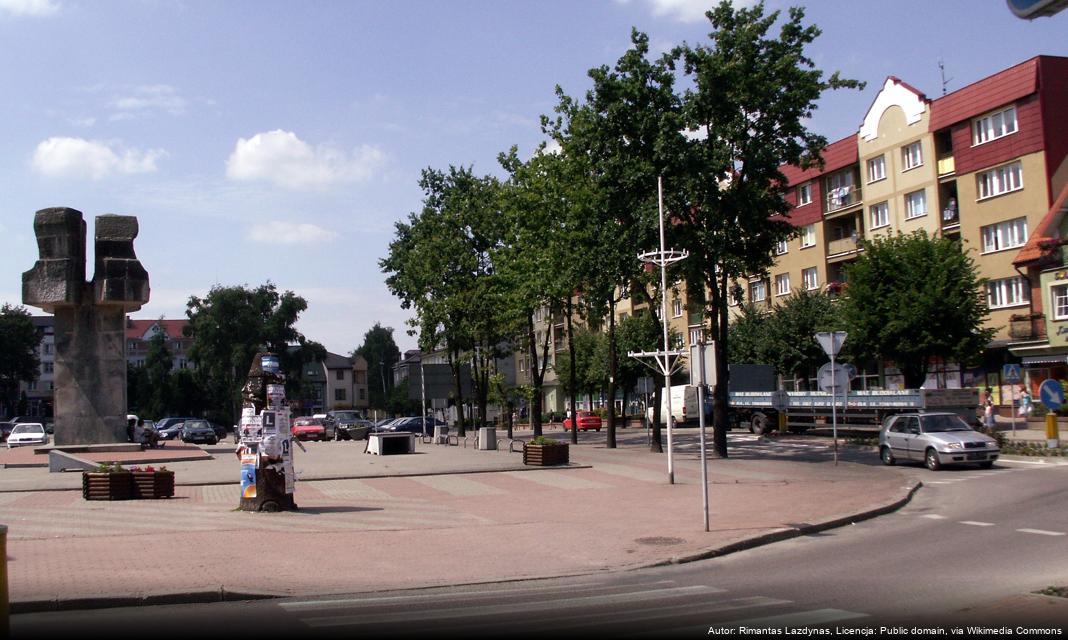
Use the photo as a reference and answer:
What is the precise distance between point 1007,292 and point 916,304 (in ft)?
38.2

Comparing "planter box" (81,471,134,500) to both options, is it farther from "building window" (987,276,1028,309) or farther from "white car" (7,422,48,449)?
"building window" (987,276,1028,309)

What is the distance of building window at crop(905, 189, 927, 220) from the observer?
5084cm

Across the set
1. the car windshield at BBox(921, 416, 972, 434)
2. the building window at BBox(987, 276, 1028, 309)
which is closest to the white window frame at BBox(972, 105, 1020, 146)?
the building window at BBox(987, 276, 1028, 309)

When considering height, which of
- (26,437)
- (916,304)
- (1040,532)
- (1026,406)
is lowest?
(1040,532)

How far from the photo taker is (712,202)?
27.8 m

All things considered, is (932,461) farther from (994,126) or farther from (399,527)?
(994,126)

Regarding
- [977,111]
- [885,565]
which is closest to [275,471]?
[885,565]

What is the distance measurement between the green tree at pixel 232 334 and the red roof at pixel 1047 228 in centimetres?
6192

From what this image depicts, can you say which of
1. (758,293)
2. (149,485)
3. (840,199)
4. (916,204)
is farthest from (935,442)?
(758,293)

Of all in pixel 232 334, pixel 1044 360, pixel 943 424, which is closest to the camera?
pixel 943 424

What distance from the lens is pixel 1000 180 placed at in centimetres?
4600

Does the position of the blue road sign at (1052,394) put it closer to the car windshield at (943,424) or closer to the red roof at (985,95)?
the car windshield at (943,424)

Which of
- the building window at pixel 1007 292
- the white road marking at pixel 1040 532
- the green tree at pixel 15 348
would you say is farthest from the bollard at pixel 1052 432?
the green tree at pixel 15 348

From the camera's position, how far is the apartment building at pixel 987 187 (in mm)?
43344
